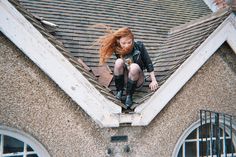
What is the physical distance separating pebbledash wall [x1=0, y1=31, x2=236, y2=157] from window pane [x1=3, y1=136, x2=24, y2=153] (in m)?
0.33

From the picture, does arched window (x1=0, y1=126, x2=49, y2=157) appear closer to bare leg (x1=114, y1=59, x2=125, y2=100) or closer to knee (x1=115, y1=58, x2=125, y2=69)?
bare leg (x1=114, y1=59, x2=125, y2=100)

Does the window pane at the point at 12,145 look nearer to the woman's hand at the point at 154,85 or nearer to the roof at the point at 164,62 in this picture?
the roof at the point at 164,62

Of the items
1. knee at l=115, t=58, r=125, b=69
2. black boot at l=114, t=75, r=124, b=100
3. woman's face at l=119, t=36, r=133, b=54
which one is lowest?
black boot at l=114, t=75, r=124, b=100

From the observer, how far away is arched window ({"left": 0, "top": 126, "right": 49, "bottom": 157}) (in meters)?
4.16

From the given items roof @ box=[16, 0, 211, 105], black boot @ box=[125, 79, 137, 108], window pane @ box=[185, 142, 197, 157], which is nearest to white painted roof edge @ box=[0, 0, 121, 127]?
black boot @ box=[125, 79, 137, 108]

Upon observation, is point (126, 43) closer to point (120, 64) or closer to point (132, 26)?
point (120, 64)

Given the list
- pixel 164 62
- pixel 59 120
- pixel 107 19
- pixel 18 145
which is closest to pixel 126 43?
pixel 164 62

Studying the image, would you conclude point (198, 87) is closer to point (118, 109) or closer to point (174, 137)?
point (174, 137)

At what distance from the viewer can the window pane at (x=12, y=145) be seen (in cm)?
434

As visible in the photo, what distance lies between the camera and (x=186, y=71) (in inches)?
200

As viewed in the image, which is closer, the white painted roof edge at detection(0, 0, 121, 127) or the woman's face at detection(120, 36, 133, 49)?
the white painted roof edge at detection(0, 0, 121, 127)

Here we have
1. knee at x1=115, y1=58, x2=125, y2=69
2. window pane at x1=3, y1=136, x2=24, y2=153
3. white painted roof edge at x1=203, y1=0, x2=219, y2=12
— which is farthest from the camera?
white painted roof edge at x1=203, y1=0, x2=219, y2=12

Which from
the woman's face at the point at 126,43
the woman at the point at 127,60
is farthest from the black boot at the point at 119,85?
the woman's face at the point at 126,43

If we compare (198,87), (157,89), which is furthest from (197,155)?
(157,89)
